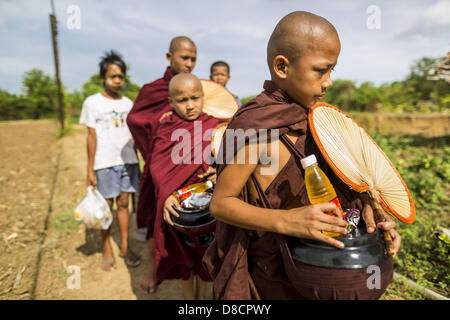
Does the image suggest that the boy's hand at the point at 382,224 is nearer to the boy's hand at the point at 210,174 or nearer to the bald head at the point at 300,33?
the bald head at the point at 300,33

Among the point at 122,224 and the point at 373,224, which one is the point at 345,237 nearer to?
the point at 373,224

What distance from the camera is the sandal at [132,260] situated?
10.9ft

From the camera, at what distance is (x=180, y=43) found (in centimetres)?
280

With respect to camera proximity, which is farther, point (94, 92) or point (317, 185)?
point (94, 92)

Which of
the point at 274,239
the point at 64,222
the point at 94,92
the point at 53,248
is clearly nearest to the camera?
the point at 274,239

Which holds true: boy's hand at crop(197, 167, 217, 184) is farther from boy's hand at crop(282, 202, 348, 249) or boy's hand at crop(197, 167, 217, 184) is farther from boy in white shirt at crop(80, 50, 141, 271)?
boy in white shirt at crop(80, 50, 141, 271)

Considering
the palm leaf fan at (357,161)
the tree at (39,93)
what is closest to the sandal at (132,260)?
the palm leaf fan at (357,161)

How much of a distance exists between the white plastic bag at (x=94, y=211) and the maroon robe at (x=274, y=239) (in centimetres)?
215

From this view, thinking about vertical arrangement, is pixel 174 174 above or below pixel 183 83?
below

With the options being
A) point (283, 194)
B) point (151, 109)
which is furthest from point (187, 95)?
point (283, 194)

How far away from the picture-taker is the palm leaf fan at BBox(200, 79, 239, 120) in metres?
2.41

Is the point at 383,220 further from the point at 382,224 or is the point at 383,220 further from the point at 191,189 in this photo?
the point at 191,189

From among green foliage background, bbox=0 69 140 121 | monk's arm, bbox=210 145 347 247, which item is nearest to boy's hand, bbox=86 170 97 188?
monk's arm, bbox=210 145 347 247

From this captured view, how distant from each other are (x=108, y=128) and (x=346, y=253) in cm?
301
